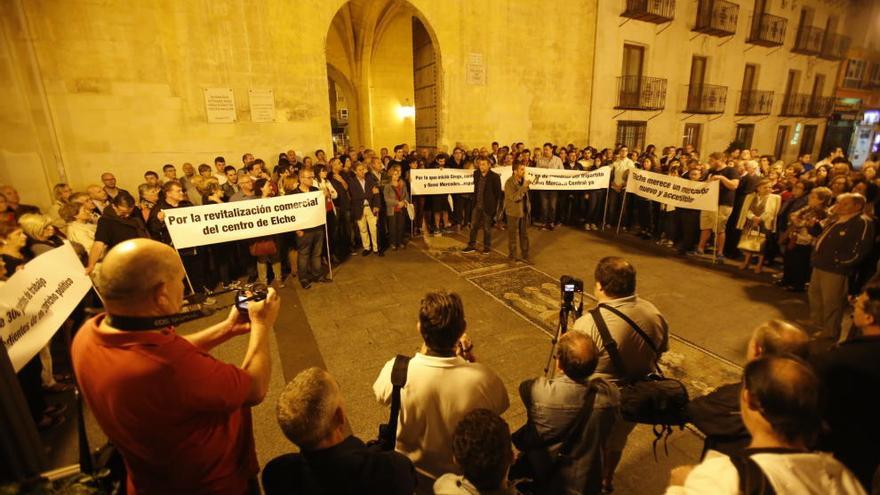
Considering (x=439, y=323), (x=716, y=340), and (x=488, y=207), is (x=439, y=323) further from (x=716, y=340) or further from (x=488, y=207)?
(x=488, y=207)

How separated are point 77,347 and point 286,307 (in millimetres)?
4542

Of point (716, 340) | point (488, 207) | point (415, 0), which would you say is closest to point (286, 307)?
point (488, 207)

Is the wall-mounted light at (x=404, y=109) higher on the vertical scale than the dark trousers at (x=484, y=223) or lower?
higher

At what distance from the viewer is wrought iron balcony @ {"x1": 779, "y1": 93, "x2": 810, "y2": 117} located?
21.9 metres

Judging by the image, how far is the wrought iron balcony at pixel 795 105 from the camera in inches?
862

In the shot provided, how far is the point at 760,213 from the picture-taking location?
271 inches

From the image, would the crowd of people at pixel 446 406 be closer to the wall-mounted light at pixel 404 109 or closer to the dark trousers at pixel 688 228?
the dark trousers at pixel 688 228

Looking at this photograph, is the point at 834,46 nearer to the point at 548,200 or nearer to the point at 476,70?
the point at 476,70

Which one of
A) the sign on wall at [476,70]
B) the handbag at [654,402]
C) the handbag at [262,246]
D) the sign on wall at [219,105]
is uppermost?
the sign on wall at [476,70]

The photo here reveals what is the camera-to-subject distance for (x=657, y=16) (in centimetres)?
1559

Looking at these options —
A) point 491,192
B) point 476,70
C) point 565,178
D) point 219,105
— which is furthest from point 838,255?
point 219,105

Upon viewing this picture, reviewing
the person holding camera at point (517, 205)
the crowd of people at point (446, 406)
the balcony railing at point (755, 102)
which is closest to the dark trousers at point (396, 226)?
the person holding camera at point (517, 205)

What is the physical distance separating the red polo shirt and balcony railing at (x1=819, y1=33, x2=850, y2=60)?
103 ft

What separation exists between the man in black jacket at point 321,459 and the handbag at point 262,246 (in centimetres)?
536
